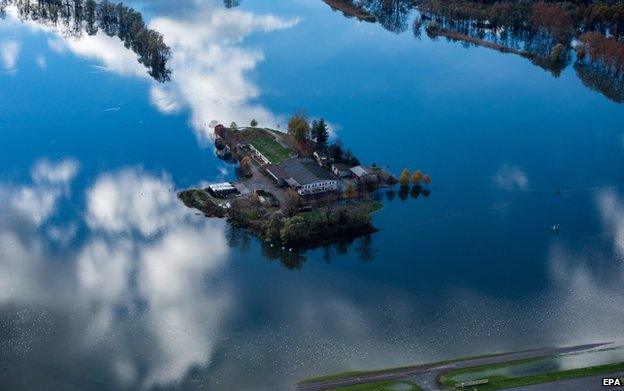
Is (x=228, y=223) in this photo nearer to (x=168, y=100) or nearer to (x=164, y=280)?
(x=164, y=280)

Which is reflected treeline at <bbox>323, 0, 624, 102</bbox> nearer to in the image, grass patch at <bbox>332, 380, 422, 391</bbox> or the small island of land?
the small island of land

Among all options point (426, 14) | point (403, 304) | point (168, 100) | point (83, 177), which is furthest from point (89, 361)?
point (426, 14)

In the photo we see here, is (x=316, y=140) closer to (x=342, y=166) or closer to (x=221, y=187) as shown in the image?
(x=342, y=166)

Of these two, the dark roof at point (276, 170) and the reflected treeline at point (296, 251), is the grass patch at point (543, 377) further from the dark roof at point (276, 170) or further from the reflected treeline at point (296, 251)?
the dark roof at point (276, 170)

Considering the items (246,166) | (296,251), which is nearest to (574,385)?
(296,251)

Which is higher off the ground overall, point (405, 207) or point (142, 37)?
point (142, 37)

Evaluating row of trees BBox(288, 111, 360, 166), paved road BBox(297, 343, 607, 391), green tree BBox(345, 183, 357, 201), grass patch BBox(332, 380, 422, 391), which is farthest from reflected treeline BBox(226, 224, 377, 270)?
grass patch BBox(332, 380, 422, 391)
